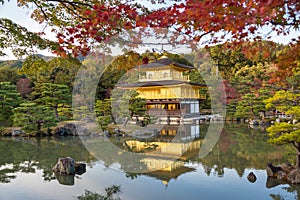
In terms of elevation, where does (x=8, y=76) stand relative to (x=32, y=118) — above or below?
above

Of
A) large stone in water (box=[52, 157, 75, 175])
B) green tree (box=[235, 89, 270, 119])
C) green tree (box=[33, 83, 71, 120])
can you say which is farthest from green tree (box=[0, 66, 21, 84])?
green tree (box=[235, 89, 270, 119])

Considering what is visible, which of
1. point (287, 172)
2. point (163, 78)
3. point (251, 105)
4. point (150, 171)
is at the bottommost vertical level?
point (150, 171)

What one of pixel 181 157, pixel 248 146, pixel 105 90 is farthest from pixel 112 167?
pixel 105 90

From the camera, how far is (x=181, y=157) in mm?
6906

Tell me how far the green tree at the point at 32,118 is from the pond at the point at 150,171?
197 centimetres

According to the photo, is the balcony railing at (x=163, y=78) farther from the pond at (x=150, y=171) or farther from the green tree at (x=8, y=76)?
the pond at (x=150, y=171)

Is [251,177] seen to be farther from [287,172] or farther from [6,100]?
[6,100]

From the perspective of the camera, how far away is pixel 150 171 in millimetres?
5629

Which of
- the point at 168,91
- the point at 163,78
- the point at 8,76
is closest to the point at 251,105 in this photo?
the point at 168,91

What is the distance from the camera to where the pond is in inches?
172

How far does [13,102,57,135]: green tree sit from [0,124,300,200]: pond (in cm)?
197

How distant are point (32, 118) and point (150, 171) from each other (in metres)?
7.04

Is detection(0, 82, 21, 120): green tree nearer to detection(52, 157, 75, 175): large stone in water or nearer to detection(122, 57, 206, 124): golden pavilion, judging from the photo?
detection(122, 57, 206, 124): golden pavilion

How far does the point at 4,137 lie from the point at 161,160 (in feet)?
25.0
